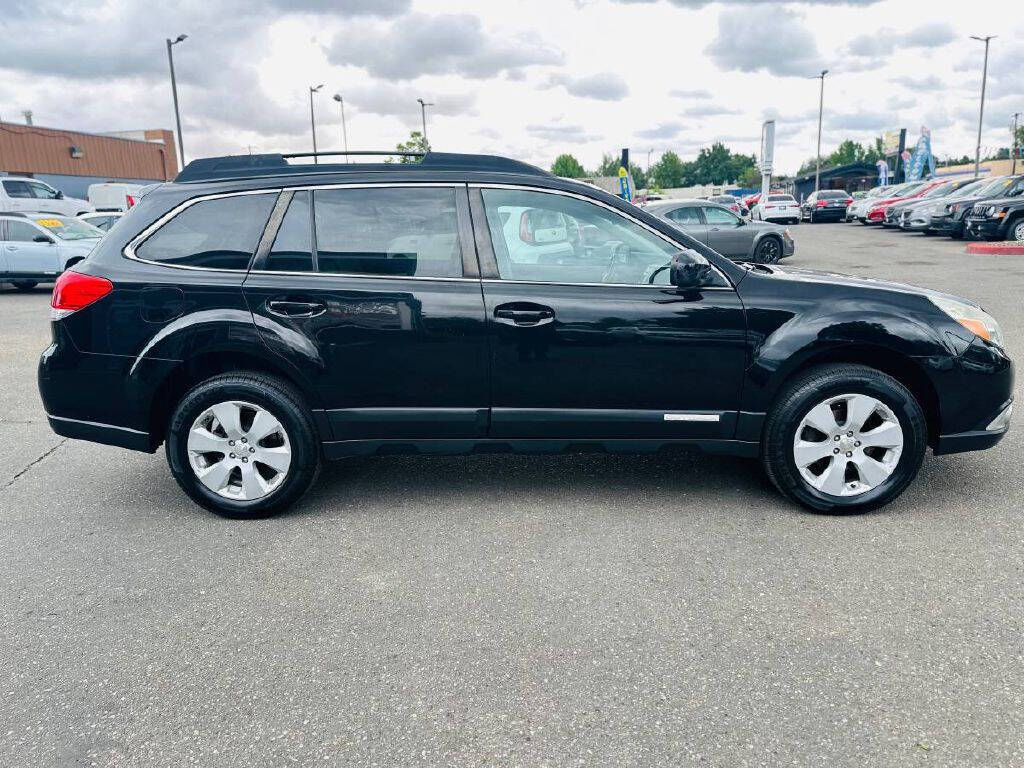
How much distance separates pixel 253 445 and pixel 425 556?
106cm

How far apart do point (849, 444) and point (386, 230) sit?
2474 mm

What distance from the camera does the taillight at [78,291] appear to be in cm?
396

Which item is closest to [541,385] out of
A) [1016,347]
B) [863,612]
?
[863,612]

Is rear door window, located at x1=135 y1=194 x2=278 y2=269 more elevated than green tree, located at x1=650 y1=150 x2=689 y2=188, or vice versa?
green tree, located at x1=650 y1=150 x2=689 y2=188

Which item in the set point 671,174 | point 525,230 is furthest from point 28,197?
point 671,174

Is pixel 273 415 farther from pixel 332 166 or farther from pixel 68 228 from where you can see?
pixel 68 228

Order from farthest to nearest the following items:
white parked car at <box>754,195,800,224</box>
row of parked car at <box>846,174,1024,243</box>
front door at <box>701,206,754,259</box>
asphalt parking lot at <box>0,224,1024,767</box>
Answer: white parked car at <box>754,195,800,224</box> → row of parked car at <box>846,174,1024,243</box> → front door at <box>701,206,754,259</box> → asphalt parking lot at <box>0,224,1024,767</box>

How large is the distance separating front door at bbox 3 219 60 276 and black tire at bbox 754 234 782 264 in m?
13.9

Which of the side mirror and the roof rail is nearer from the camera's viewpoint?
the side mirror

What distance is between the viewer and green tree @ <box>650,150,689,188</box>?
160 meters

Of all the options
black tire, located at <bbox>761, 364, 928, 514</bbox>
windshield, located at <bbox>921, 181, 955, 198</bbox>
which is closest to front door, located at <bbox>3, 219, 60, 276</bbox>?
black tire, located at <bbox>761, 364, 928, 514</bbox>

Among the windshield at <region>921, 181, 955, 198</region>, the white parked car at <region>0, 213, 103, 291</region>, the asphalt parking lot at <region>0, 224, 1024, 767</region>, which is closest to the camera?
the asphalt parking lot at <region>0, 224, 1024, 767</region>

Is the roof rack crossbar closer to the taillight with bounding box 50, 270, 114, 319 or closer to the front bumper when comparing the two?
the taillight with bounding box 50, 270, 114, 319

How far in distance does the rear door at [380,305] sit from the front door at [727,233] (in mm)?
13838
